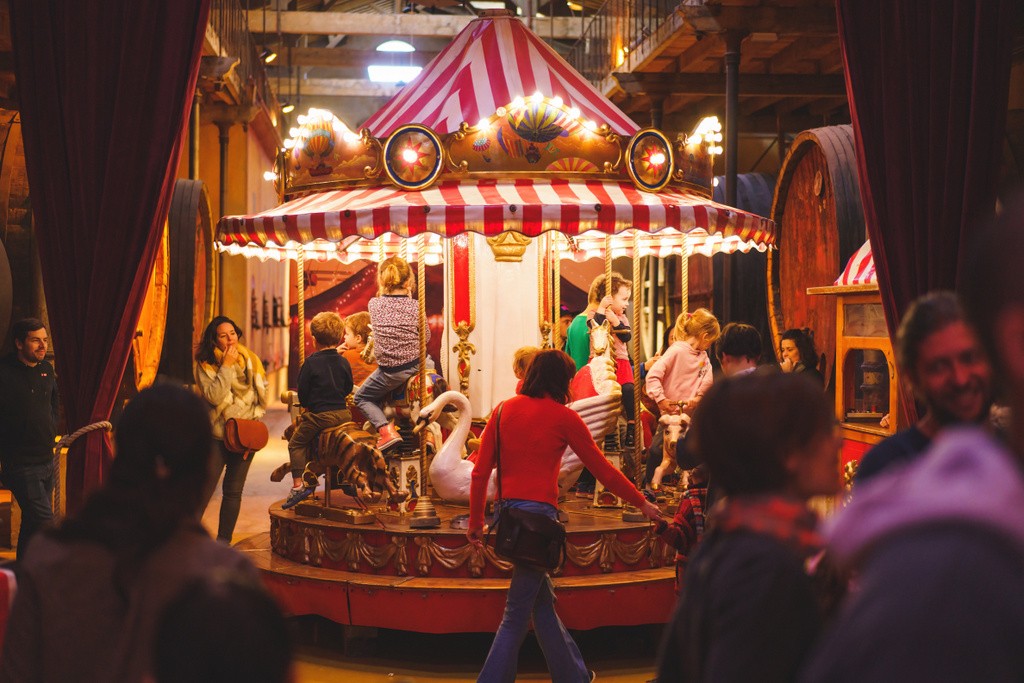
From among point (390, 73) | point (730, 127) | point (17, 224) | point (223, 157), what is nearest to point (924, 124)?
point (17, 224)

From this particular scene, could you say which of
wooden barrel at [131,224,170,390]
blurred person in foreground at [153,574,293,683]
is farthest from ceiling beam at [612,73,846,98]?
blurred person in foreground at [153,574,293,683]

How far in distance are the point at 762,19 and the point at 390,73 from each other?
675 inches

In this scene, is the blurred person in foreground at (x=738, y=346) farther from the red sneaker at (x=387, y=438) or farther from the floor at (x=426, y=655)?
the red sneaker at (x=387, y=438)

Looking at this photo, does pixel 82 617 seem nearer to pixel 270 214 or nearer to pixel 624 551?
pixel 624 551

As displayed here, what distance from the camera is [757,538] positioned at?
1.78 meters

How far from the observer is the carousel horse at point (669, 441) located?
7.09 meters

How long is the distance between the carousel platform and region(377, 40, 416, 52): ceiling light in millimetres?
19281

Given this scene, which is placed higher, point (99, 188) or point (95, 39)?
point (95, 39)

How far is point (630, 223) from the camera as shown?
23.0 feet

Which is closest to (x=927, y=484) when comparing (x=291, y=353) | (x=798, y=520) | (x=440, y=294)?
(x=798, y=520)

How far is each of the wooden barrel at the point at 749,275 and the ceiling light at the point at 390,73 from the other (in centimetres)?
1584

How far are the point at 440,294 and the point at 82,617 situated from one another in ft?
52.9

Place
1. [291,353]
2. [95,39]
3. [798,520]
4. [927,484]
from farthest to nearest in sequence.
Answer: [291,353], [95,39], [798,520], [927,484]

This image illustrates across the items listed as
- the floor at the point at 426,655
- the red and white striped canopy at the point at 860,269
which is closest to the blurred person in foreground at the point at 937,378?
the floor at the point at 426,655
